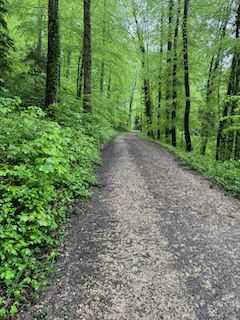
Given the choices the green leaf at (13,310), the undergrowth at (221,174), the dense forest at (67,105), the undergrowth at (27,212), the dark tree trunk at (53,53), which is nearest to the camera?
the green leaf at (13,310)

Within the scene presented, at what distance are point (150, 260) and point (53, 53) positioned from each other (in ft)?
22.1

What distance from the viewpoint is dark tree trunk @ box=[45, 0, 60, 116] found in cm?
564

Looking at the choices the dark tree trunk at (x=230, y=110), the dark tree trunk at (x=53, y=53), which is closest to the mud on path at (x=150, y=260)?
the dark tree trunk at (x=53, y=53)

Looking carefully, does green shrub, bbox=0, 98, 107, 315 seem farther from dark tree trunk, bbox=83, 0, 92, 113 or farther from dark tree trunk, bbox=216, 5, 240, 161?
dark tree trunk, bbox=216, 5, 240, 161

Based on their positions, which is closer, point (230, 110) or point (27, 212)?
point (27, 212)

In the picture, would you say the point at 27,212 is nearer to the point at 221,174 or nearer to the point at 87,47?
the point at 221,174

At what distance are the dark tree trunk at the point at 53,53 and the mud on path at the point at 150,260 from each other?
12.6ft

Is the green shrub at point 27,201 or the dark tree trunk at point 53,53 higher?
the dark tree trunk at point 53,53

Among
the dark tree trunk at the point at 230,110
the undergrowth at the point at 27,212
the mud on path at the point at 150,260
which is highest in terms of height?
the dark tree trunk at the point at 230,110

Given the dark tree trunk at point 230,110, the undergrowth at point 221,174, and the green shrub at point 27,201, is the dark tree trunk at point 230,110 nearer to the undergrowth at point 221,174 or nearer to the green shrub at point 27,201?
the undergrowth at point 221,174

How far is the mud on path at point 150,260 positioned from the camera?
6.83 ft

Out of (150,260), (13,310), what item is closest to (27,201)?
(13,310)

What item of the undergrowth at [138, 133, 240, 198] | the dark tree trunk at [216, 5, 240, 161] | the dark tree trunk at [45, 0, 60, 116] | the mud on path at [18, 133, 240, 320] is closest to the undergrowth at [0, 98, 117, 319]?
the mud on path at [18, 133, 240, 320]

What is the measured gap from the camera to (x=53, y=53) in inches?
226
